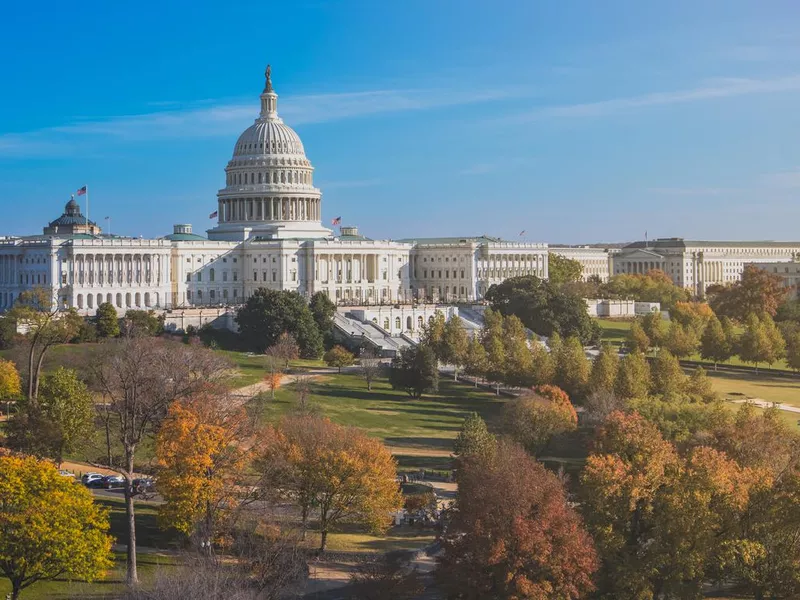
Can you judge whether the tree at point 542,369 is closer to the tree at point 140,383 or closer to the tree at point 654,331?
the tree at point 140,383

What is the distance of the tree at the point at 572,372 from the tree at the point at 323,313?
29.4 meters

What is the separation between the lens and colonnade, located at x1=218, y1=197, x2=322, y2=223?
16262cm

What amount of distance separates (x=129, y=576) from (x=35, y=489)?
4.48 m

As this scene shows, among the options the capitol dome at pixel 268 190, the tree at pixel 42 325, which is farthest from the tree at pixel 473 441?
the capitol dome at pixel 268 190

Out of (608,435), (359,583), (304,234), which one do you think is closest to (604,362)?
(608,435)

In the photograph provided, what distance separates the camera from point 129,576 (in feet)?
153

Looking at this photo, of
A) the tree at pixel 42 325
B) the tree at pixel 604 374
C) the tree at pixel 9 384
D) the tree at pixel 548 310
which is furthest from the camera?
the tree at pixel 548 310

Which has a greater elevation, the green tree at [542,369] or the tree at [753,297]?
the tree at [753,297]

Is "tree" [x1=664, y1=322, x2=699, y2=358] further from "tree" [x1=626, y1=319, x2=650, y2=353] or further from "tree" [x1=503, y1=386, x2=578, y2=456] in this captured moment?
"tree" [x1=503, y1=386, x2=578, y2=456]

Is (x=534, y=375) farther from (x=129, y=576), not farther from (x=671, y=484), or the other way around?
(x=129, y=576)

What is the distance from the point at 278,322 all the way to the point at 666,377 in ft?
117

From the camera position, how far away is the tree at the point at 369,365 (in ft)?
324

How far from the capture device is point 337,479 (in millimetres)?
53906

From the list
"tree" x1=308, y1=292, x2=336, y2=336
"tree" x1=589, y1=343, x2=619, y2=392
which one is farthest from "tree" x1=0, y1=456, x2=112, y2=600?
"tree" x1=308, y1=292, x2=336, y2=336
